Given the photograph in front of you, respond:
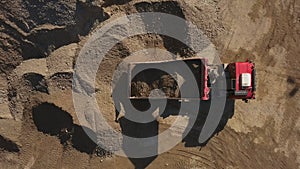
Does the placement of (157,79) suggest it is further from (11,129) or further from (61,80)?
(11,129)

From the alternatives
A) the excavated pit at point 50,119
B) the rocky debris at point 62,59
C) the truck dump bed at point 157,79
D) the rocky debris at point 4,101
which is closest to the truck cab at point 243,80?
the truck dump bed at point 157,79

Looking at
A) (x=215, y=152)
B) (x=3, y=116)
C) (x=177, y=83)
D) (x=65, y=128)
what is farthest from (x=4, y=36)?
(x=215, y=152)

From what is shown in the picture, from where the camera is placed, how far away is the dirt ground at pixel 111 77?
45.5 feet

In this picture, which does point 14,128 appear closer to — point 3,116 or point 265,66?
point 3,116

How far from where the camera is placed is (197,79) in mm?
13969

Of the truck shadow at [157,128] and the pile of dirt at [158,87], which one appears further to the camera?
the truck shadow at [157,128]

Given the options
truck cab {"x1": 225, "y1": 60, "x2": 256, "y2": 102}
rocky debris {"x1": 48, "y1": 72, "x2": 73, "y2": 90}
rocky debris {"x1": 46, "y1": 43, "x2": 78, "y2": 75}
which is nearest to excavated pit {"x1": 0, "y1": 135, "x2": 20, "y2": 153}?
rocky debris {"x1": 48, "y1": 72, "x2": 73, "y2": 90}

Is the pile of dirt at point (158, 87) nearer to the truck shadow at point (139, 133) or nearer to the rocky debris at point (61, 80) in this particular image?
the truck shadow at point (139, 133)

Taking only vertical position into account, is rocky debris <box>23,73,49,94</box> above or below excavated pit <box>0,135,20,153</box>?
above

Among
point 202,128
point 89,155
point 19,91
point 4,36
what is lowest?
point 89,155

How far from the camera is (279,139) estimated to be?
1461 cm

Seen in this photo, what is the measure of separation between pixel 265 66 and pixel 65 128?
7872 mm

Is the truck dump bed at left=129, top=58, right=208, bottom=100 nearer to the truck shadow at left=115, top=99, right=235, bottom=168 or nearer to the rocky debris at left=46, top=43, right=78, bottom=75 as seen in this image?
the truck shadow at left=115, top=99, right=235, bottom=168

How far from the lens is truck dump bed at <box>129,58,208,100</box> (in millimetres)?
14078
